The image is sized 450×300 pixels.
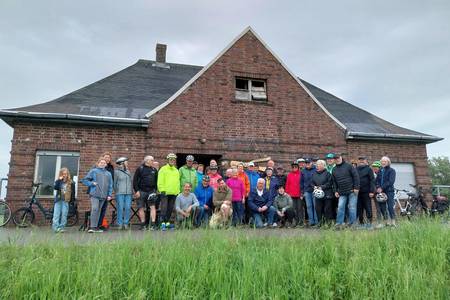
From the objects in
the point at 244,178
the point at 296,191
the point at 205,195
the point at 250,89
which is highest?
the point at 250,89

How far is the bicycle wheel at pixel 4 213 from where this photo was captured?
364 inches

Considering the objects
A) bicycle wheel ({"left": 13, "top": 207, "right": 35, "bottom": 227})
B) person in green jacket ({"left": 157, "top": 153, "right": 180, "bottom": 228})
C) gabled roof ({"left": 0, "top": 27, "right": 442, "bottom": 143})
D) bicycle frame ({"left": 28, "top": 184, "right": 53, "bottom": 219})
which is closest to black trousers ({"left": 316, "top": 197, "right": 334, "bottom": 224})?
person in green jacket ({"left": 157, "top": 153, "right": 180, "bottom": 228})

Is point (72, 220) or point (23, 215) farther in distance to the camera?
point (72, 220)

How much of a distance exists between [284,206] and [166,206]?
302 cm

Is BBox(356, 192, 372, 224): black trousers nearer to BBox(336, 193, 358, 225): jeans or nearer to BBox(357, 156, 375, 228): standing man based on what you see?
BBox(357, 156, 375, 228): standing man

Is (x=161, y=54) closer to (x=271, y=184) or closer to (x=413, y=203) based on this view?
(x=271, y=184)

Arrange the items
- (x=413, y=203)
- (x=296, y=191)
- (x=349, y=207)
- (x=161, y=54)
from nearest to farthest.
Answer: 1. (x=349, y=207)
2. (x=296, y=191)
3. (x=413, y=203)
4. (x=161, y=54)

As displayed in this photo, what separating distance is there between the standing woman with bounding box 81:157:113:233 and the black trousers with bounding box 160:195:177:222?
49.0 inches

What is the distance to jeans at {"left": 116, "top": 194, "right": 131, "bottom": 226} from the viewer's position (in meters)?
7.63

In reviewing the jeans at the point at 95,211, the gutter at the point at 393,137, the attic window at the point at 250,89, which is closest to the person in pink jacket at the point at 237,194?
the jeans at the point at 95,211

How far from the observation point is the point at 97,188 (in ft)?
23.5

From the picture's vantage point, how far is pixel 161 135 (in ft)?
35.4

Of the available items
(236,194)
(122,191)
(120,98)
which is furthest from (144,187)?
(120,98)

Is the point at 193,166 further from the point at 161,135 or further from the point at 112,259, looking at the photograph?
the point at 112,259
